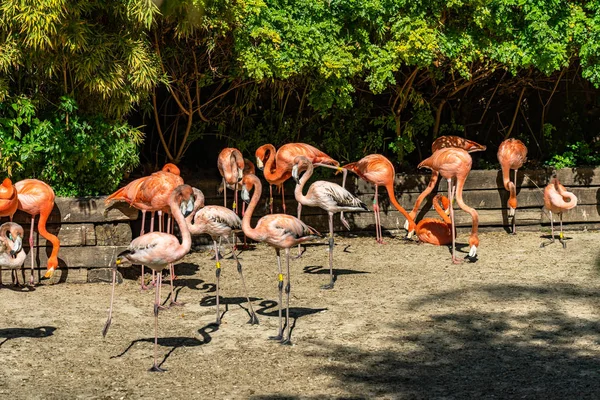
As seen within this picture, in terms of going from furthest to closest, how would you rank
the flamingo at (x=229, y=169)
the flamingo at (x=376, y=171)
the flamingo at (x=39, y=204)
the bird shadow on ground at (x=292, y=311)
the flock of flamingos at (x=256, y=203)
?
the flamingo at (x=376, y=171) → the flamingo at (x=229, y=169) → the flamingo at (x=39, y=204) → the bird shadow on ground at (x=292, y=311) → the flock of flamingos at (x=256, y=203)

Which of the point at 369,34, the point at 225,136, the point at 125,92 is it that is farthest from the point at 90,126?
the point at 369,34

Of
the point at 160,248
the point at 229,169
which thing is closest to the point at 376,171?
the point at 229,169

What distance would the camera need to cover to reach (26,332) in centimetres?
759

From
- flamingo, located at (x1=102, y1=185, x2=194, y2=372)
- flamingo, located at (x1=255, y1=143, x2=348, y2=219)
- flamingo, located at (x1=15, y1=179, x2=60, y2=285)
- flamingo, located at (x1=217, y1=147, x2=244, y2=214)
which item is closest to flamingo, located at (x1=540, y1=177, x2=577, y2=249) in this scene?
flamingo, located at (x1=255, y1=143, x2=348, y2=219)

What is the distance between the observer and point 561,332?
24.2ft

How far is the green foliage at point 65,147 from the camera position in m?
9.21

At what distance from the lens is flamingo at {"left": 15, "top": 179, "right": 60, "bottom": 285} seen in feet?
29.4

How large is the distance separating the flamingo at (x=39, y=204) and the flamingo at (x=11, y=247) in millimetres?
1054

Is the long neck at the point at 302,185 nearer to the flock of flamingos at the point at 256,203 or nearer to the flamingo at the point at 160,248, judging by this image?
the flock of flamingos at the point at 256,203

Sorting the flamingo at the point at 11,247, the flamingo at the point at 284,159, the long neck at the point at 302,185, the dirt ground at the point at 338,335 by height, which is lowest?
the dirt ground at the point at 338,335

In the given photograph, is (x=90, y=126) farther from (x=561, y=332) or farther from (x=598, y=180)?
(x=598, y=180)

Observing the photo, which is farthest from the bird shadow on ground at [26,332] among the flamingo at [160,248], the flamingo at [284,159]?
the flamingo at [284,159]

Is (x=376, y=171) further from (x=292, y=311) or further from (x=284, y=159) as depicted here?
(x=292, y=311)

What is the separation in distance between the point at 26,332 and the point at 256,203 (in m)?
2.09
